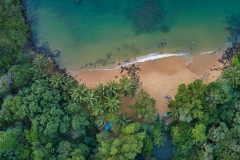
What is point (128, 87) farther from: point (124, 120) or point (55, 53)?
point (55, 53)

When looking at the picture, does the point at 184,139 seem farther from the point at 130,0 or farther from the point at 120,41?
the point at 130,0

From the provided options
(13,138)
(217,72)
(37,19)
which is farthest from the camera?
(37,19)

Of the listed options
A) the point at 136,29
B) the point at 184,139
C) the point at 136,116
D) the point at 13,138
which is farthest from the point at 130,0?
the point at 13,138

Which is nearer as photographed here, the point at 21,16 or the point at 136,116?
the point at 136,116

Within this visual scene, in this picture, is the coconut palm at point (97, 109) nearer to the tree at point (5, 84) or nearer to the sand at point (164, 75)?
the sand at point (164, 75)

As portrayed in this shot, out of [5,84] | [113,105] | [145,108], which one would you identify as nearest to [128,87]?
[113,105]

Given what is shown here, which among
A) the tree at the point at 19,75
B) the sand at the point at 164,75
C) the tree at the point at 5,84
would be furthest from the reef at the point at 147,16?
the tree at the point at 5,84
